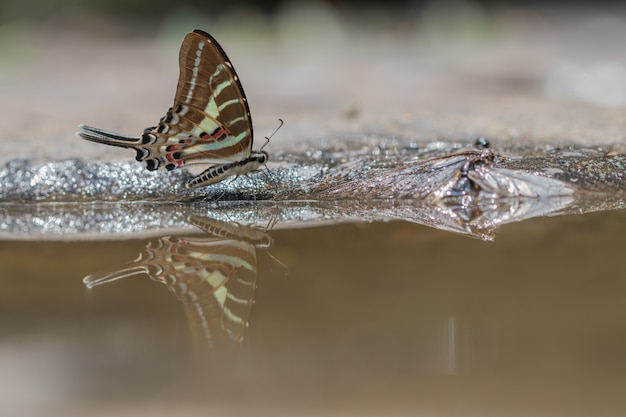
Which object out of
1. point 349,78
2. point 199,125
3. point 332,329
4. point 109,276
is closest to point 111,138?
point 199,125

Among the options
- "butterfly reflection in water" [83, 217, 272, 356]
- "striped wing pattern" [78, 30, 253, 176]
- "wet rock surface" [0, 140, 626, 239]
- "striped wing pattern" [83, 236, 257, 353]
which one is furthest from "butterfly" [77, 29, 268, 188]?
"striped wing pattern" [83, 236, 257, 353]

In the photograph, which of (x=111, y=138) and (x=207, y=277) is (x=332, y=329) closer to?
(x=207, y=277)

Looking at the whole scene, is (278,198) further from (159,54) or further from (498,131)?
(159,54)

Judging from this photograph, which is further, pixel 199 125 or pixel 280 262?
pixel 199 125

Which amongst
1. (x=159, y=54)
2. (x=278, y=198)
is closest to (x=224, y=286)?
(x=278, y=198)

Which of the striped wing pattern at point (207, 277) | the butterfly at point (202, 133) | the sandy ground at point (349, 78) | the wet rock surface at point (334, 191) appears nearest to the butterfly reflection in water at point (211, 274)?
the striped wing pattern at point (207, 277)

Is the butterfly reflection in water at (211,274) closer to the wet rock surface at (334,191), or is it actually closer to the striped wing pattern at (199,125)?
the wet rock surface at (334,191)

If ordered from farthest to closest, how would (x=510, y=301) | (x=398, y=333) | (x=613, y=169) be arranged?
(x=613, y=169)
(x=510, y=301)
(x=398, y=333)
